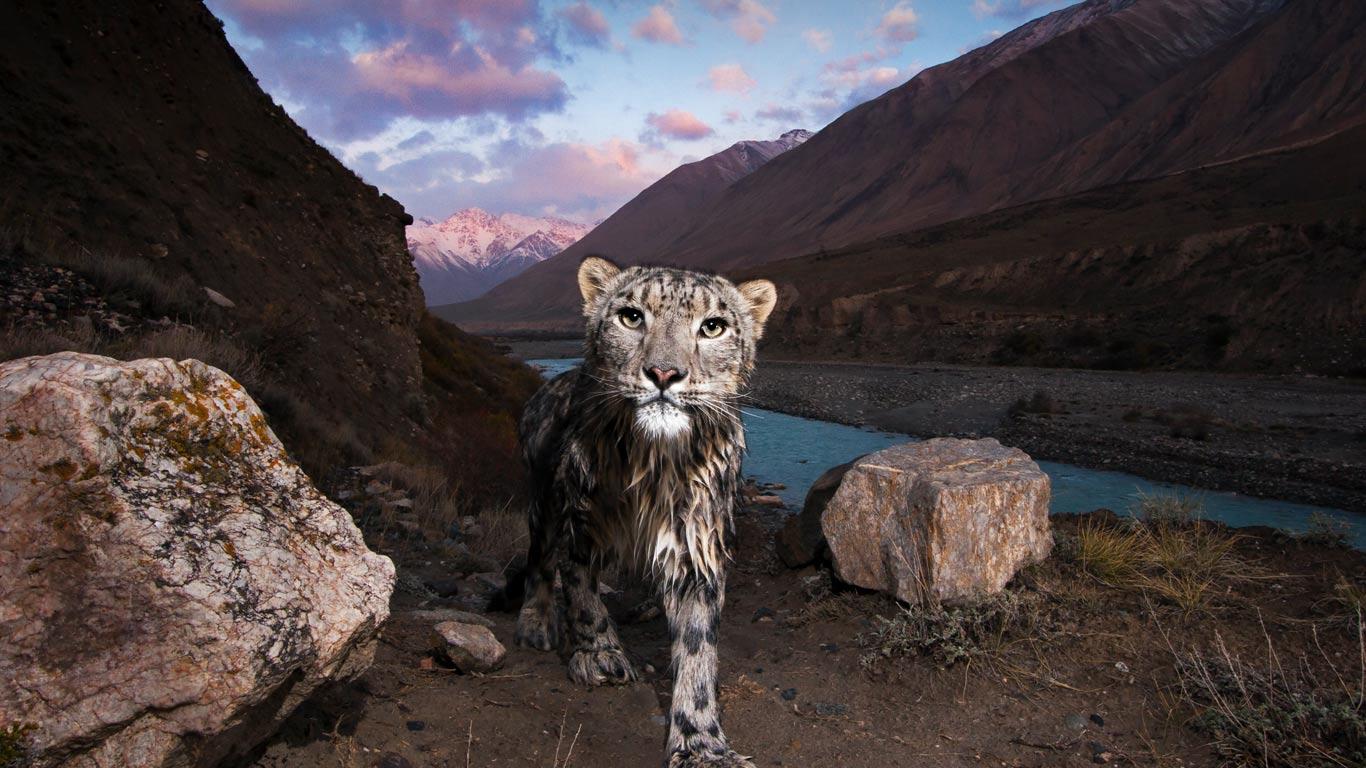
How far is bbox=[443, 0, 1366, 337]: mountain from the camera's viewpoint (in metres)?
89.3

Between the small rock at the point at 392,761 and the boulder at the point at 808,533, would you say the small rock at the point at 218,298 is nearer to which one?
the boulder at the point at 808,533

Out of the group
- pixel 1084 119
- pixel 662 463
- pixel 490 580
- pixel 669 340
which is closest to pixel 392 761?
pixel 662 463

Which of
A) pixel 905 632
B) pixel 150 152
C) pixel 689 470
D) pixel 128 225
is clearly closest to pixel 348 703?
pixel 689 470

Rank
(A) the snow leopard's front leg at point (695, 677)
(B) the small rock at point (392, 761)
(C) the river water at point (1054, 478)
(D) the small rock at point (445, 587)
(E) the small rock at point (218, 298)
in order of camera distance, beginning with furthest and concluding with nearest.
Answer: (C) the river water at point (1054, 478) < (E) the small rock at point (218, 298) < (D) the small rock at point (445, 587) < (A) the snow leopard's front leg at point (695, 677) < (B) the small rock at point (392, 761)

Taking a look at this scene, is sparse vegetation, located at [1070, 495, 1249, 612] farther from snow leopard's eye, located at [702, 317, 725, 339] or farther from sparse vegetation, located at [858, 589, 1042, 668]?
snow leopard's eye, located at [702, 317, 725, 339]

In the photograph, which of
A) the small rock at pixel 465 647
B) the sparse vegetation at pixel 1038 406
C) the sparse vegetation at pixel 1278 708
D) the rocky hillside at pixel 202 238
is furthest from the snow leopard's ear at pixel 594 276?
the sparse vegetation at pixel 1038 406

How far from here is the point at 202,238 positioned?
13.6m

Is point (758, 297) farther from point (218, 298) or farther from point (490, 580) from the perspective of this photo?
point (218, 298)

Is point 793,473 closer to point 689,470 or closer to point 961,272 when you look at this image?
point 689,470

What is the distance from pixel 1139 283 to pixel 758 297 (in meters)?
47.3

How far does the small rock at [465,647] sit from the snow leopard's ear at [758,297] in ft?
8.56

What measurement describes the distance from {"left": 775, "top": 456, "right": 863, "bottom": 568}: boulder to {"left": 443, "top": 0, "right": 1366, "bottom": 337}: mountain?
52.0 metres

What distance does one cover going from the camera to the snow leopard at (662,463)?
4.22 m

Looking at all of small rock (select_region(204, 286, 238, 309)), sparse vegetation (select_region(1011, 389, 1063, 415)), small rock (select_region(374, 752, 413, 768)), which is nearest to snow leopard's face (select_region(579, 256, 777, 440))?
small rock (select_region(374, 752, 413, 768))
